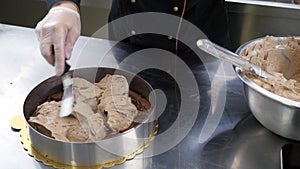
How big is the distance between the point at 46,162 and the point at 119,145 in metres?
0.13

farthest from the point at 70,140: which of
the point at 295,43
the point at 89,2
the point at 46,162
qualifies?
the point at 89,2

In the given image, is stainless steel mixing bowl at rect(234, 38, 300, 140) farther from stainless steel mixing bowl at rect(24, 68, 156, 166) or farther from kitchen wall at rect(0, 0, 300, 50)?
kitchen wall at rect(0, 0, 300, 50)

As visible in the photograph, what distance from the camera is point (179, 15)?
0.98 m

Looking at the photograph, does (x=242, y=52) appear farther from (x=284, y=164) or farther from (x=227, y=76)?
(x=284, y=164)

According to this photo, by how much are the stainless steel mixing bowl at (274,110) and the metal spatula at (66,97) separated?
0.32 meters

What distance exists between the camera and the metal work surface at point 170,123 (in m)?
0.68

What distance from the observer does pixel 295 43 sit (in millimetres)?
831

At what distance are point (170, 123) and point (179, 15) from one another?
13.2 inches

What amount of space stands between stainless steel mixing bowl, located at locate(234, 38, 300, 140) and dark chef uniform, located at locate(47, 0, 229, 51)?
29 cm

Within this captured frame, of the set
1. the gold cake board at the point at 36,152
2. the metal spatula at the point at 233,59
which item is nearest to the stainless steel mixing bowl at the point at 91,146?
the gold cake board at the point at 36,152

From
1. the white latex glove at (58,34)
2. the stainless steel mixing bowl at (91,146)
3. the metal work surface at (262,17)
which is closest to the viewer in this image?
the stainless steel mixing bowl at (91,146)

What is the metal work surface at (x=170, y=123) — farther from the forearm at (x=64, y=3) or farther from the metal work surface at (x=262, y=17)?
the metal work surface at (x=262, y=17)

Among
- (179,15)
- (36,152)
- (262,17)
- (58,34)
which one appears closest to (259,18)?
(262,17)

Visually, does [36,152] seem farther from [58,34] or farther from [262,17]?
[262,17]
